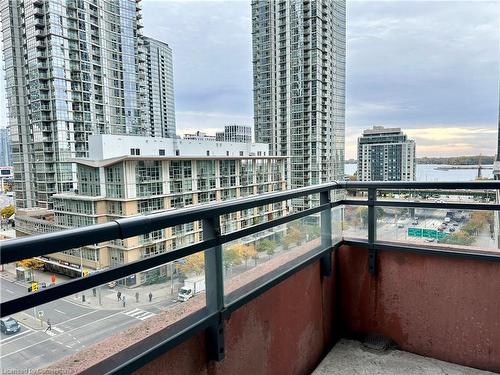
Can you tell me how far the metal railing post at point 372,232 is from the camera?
7.76 feet

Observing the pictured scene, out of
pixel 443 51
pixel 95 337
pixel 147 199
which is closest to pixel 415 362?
pixel 95 337

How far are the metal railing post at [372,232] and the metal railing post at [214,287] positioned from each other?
4.66ft

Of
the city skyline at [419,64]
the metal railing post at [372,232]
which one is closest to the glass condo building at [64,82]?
the city skyline at [419,64]

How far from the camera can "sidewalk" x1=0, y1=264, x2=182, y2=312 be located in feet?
2.60

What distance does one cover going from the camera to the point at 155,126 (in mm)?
28891

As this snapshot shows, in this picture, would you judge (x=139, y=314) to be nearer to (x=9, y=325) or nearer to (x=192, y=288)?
(x=192, y=288)

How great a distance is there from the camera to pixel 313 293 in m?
2.17

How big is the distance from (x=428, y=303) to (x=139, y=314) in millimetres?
1949

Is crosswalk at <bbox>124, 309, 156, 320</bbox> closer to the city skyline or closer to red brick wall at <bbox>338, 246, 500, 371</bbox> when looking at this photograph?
red brick wall at <bbox>338, 246, 500, 371</bbox>

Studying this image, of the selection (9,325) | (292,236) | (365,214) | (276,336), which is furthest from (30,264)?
(365,214)

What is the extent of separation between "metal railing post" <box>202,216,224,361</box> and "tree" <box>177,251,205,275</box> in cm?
2

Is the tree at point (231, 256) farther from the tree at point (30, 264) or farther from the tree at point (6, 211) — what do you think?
the tree at point (6, 211)

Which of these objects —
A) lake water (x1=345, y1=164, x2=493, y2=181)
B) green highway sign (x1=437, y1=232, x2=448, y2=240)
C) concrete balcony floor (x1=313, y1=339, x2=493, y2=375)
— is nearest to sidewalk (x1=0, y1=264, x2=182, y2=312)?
concrete balcony floor (x1=313, y1=339, x2=493, y2=375)

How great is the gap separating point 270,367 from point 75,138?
2390 centimetres
